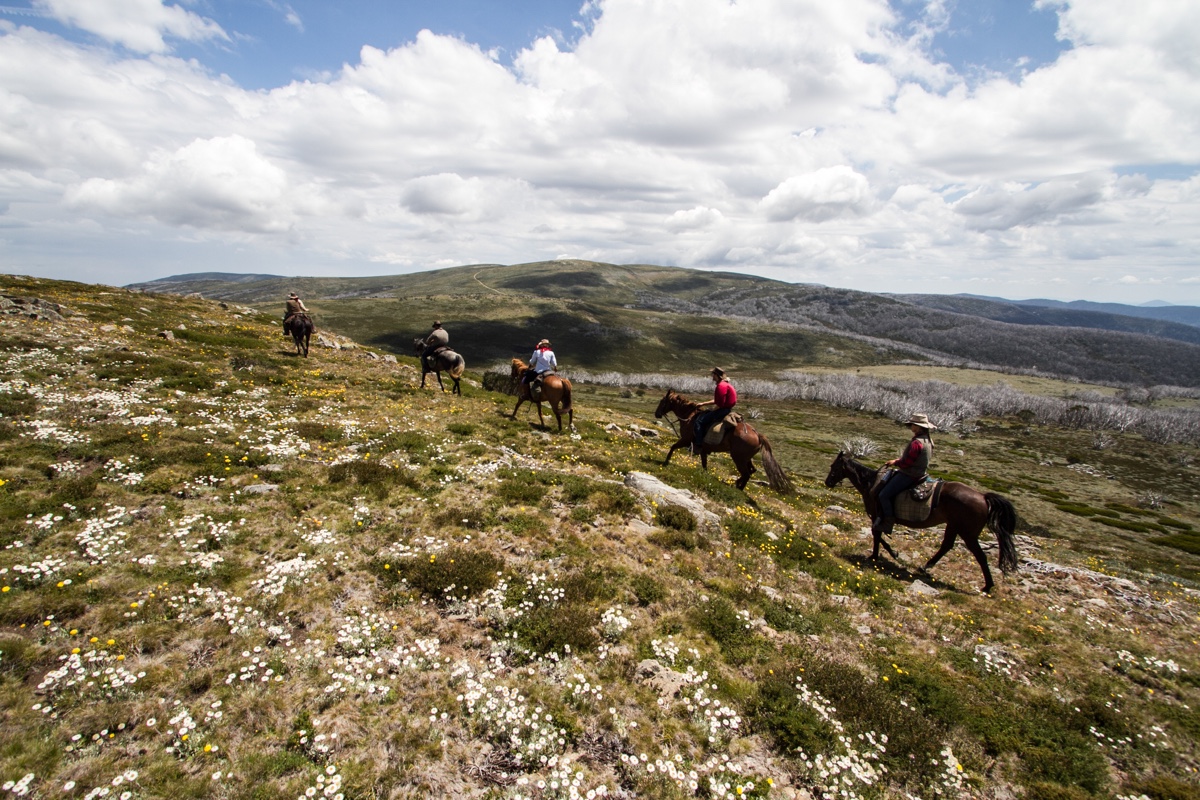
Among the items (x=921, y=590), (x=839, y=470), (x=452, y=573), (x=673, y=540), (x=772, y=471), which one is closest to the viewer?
(x=452, y=573)

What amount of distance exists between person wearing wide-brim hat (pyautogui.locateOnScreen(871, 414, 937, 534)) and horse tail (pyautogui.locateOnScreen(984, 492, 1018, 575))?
2.24 m

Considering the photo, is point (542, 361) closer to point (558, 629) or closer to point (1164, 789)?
point (558, 629)

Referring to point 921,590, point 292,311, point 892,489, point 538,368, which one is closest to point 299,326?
point 292,311

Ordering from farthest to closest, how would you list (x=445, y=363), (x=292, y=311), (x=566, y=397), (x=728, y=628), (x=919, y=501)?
(x=292, y=311), (x=445, y=363), (x=566, y=397), (x=919, y=501), (x=728, y=628)

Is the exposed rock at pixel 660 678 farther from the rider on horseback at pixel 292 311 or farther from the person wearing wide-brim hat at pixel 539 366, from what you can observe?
the rider on horseback at pixel 292 311

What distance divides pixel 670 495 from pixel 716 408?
5.26 m

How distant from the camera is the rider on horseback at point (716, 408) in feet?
66.2

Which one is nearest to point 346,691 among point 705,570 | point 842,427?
point 705,570

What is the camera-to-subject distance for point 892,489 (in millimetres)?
16078

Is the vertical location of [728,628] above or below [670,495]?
below

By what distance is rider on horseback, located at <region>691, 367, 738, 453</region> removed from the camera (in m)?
20.2

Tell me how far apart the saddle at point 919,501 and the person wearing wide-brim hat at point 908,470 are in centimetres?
13

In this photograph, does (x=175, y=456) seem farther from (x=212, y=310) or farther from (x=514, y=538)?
(x=212, y=310)

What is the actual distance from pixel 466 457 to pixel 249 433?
7.92 metres
